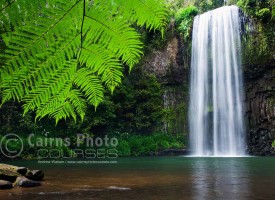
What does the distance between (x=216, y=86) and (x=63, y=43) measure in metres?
17.9

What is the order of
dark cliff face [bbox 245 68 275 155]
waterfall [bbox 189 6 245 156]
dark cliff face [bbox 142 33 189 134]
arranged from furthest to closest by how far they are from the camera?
dark cliff face [bbox 142 33 189 134] < waterfall [bbox 189 6 245 156] < dark cliff face [bbox 245 68 275 155]

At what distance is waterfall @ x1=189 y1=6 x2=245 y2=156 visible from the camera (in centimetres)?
1688

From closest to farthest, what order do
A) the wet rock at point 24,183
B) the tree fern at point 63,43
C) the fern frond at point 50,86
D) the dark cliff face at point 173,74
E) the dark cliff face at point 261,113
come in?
the tree fern at point 63,43 < the fern frond at point 50,86 < the wet rock at point 24,183 < the dark cliff face at point 261,113 < the dark cliff face at point 173,74

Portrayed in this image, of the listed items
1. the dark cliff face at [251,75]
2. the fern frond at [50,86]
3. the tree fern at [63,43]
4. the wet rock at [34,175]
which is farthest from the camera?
the dark cliff face at [251,75]

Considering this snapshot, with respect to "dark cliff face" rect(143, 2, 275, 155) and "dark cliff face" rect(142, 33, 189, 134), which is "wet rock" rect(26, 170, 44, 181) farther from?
"dark cliff face" rect(142, 33, 189, 134)

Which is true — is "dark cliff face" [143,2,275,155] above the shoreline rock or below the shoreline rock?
above

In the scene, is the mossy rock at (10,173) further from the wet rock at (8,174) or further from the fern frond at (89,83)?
the fern frond at (89,83)

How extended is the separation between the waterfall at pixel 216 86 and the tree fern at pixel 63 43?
16742 millimetres

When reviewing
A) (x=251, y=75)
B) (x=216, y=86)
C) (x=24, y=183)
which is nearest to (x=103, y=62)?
(x=24, y=183)

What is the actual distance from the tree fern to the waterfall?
16742 millimetres

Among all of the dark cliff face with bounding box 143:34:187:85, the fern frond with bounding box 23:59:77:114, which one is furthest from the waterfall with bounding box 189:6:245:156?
the fern frond with bounding box 23:59:77:114

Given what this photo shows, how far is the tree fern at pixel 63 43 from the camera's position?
502mm

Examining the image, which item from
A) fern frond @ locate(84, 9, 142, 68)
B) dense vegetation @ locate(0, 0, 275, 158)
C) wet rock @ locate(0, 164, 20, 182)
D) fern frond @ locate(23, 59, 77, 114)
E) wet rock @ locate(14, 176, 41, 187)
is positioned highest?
dense vegetation @ locate(0, 0, 275, 158)

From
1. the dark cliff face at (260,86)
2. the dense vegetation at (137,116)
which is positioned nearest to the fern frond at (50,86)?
the dense vegetation at (137,116)
